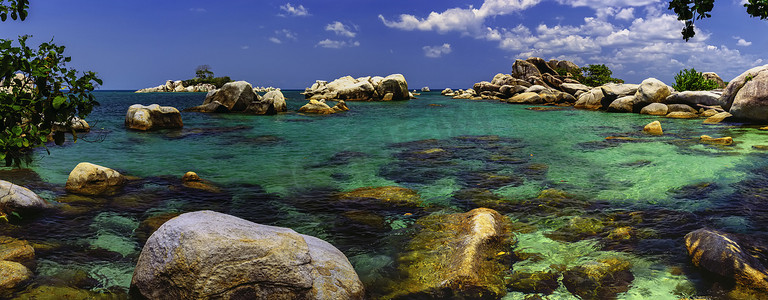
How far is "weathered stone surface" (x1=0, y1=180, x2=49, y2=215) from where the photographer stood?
7227 mm

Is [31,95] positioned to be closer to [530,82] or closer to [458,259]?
[458,259]

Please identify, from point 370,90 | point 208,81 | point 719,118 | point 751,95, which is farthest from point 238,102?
point 208,81

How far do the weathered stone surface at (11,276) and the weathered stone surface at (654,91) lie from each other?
1363 inches

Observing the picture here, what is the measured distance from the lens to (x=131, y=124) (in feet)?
71.5

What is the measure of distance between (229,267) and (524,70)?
65.5 metres

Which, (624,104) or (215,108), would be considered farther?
(624,104)

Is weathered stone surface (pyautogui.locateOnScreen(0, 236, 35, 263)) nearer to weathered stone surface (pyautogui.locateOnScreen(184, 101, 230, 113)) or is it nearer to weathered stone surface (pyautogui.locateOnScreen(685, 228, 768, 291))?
weathered stone surface (pyautogui.locateOnScreen(685, 228, 768, 291))

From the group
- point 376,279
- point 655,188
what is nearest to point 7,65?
point 376,279

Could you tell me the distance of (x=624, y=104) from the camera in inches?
1278

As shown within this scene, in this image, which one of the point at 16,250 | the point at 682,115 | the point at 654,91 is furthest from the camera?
the point at 654,91

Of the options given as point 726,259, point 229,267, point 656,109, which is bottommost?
point 726,259

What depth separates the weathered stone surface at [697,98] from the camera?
2736cm

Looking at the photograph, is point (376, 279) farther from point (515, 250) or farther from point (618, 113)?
point (618, 113)

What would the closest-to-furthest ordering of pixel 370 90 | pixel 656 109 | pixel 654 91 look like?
1. pixel 656 109
2. pixel 654 91
3. pixel 370 90
